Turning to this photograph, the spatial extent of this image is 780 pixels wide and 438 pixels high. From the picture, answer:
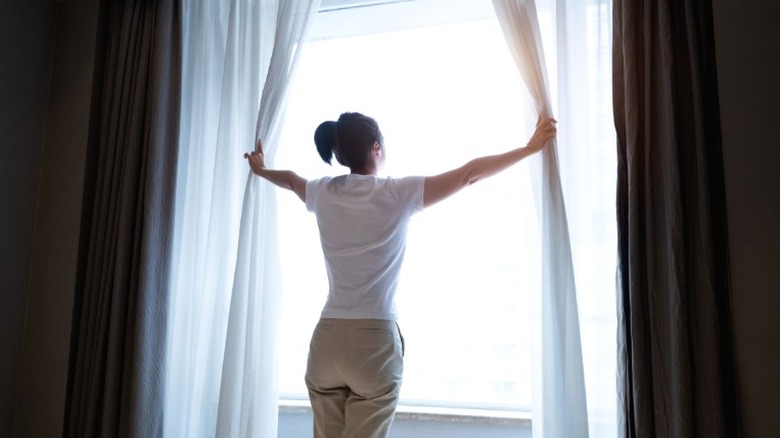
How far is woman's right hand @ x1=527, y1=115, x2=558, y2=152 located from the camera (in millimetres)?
1540

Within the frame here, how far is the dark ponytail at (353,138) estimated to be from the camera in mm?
Answer: 1593

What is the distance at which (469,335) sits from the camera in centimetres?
198

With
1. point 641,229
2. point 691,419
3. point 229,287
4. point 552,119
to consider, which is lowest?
point 691,419

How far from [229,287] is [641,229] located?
1284 millimetres

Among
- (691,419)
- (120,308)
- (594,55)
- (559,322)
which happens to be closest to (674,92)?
(594,55)

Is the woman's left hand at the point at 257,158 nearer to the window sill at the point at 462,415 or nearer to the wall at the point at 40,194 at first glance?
the wall at the point at 40,194

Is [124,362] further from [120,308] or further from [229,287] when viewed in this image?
[229,287]

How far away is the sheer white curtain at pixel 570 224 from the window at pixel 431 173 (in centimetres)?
26

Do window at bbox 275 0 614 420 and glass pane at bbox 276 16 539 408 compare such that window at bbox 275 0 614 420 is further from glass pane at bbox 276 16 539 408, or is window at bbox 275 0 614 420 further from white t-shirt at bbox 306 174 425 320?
white t-shirt at bbox 306 174 425 320

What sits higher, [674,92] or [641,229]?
[674,92]

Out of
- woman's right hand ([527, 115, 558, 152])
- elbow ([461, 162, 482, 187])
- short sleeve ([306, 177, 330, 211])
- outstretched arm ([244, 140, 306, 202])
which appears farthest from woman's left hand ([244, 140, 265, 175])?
woman's right hand ([527, 115, 558, 152])

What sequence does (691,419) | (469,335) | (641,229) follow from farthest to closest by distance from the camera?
1. (469,335)
2. (641,229)
3. (691,419)

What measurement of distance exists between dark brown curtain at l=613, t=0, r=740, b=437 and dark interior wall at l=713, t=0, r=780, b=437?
0.10ft

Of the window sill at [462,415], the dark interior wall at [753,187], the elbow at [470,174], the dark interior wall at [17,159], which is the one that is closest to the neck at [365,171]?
the elbow at [470,174]
